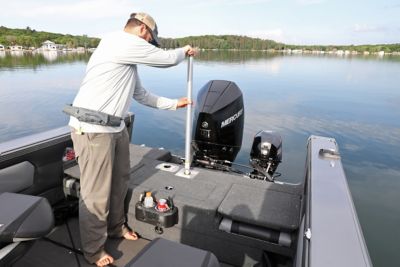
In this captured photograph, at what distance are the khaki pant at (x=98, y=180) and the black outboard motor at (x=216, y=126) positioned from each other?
1.41 metres

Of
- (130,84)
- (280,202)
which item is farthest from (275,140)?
(130,84)

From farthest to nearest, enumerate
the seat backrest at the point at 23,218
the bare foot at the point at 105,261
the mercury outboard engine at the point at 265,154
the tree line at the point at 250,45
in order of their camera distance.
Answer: the tree line at the point at 250,45 → the mercury outboard engine at the point at 265,154 → the bare foot at the point at 105,261 → the seat backrest at the point at 23,218

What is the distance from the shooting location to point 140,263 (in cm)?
118

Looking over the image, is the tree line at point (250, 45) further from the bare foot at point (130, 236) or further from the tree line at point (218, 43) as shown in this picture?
the bare foot at point (130, 236)

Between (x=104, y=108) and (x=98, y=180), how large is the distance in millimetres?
500

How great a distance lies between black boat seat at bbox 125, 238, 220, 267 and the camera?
118 cm

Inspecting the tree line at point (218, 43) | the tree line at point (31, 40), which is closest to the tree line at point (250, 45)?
the tree line at point (218, 43)

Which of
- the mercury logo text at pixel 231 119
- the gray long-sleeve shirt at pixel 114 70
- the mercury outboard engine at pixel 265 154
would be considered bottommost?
the mercury outboard engine at pixel 265 154

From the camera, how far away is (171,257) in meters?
1.22

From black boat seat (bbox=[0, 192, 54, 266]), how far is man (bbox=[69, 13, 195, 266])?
383mm

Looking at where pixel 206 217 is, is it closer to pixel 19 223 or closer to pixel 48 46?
pixel 19 223

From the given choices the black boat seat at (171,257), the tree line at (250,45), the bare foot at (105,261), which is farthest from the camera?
the tree line at (250,45)

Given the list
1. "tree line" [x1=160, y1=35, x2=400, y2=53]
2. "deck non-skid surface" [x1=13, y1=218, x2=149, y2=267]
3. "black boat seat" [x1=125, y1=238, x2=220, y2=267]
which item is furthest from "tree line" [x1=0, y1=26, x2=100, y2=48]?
"black boat seat" [x1=125, y1=238, x2=220, y2=267]

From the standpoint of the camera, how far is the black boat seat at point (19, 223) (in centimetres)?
147
